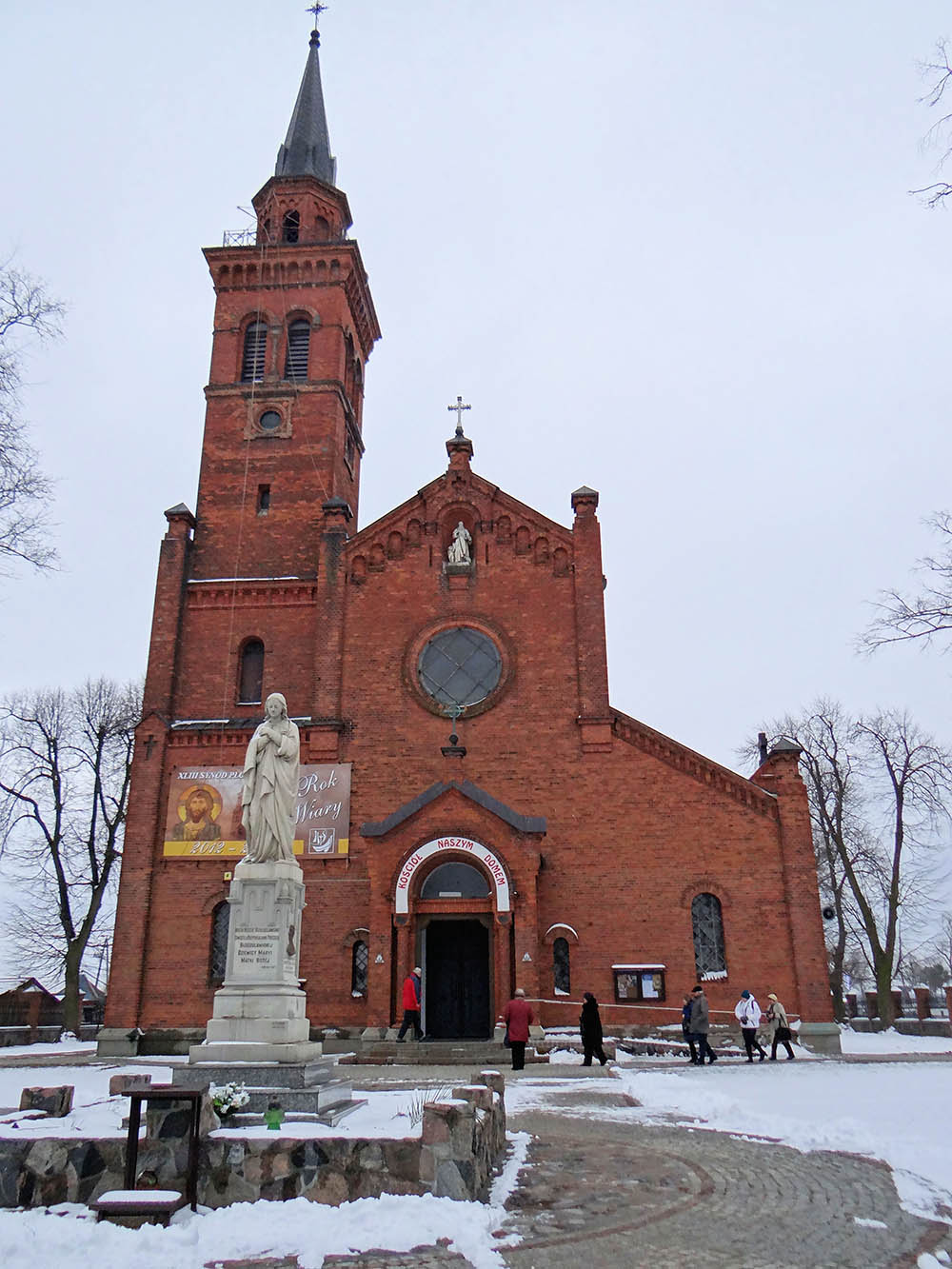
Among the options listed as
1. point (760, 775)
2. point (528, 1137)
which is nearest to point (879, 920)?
point (760, 775)

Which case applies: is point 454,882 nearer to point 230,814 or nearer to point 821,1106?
point 230,814

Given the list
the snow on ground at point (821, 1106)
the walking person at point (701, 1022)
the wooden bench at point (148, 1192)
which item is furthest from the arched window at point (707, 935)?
the wooden bench at point (148, 1192)

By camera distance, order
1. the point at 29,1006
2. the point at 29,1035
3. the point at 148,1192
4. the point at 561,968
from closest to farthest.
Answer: the point at 148,1192
the point at 561,968
the point at 29,1035
the point at 29,1006

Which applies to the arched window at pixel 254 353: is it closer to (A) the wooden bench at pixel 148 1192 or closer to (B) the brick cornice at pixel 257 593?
(B) the brick cornice at pixel 257 593

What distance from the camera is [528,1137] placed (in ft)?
33.4

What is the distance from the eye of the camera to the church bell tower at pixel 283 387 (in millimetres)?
28391

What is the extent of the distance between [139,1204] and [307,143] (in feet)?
117

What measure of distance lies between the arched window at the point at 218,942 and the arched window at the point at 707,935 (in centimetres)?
1106

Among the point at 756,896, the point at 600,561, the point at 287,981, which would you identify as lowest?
Answer: the point at 287,981

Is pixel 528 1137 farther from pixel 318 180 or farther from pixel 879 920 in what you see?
pixel 879 920

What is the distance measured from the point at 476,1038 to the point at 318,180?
2741cm

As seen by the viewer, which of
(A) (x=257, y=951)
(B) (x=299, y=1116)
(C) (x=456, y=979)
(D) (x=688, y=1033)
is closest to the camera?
(B) (x=299, y=1116)

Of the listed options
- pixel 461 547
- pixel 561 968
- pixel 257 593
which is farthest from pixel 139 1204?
pixel 257 593

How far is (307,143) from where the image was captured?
34938mm
